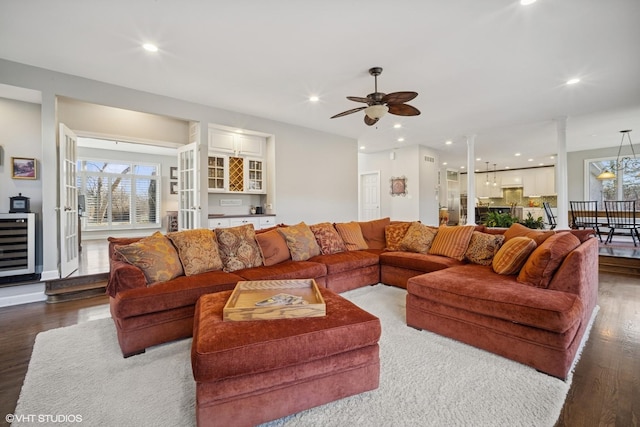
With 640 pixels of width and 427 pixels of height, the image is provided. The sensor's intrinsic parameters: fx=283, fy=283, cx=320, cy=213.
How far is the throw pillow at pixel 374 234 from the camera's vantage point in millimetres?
4238

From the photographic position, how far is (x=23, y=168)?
12.1ft

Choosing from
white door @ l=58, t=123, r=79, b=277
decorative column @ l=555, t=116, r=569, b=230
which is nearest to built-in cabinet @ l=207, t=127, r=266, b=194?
white door @ l=58, t=123, r=79, b=277

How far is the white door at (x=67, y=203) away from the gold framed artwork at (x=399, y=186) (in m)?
7.00

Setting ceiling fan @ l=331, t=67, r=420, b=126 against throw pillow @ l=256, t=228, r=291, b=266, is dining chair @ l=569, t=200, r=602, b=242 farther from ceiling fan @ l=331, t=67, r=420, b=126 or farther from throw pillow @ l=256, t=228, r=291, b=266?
throw pillow @ l=256, t=228, r=291, b=266

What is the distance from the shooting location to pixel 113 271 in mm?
2139

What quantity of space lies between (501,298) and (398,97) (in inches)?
88.4

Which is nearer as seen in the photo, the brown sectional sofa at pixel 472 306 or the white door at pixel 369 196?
the brown sectional sofa at pixel 472 306

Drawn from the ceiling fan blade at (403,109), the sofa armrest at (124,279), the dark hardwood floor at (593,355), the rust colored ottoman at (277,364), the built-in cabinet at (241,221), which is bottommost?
the dark hardwood floor at (593,355)

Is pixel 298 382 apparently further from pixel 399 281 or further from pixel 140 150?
pixel 140 150

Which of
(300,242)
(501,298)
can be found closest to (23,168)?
(300,242)

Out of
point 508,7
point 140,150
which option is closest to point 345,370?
point 508,7

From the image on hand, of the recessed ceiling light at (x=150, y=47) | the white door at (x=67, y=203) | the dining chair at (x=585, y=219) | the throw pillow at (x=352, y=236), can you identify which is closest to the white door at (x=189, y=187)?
the white door at (x=67, y=203)

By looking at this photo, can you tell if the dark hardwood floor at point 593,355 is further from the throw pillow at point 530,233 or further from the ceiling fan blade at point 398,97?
the ceiling fan blade at point 398,97

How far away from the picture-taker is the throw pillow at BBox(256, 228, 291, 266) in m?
3.12
